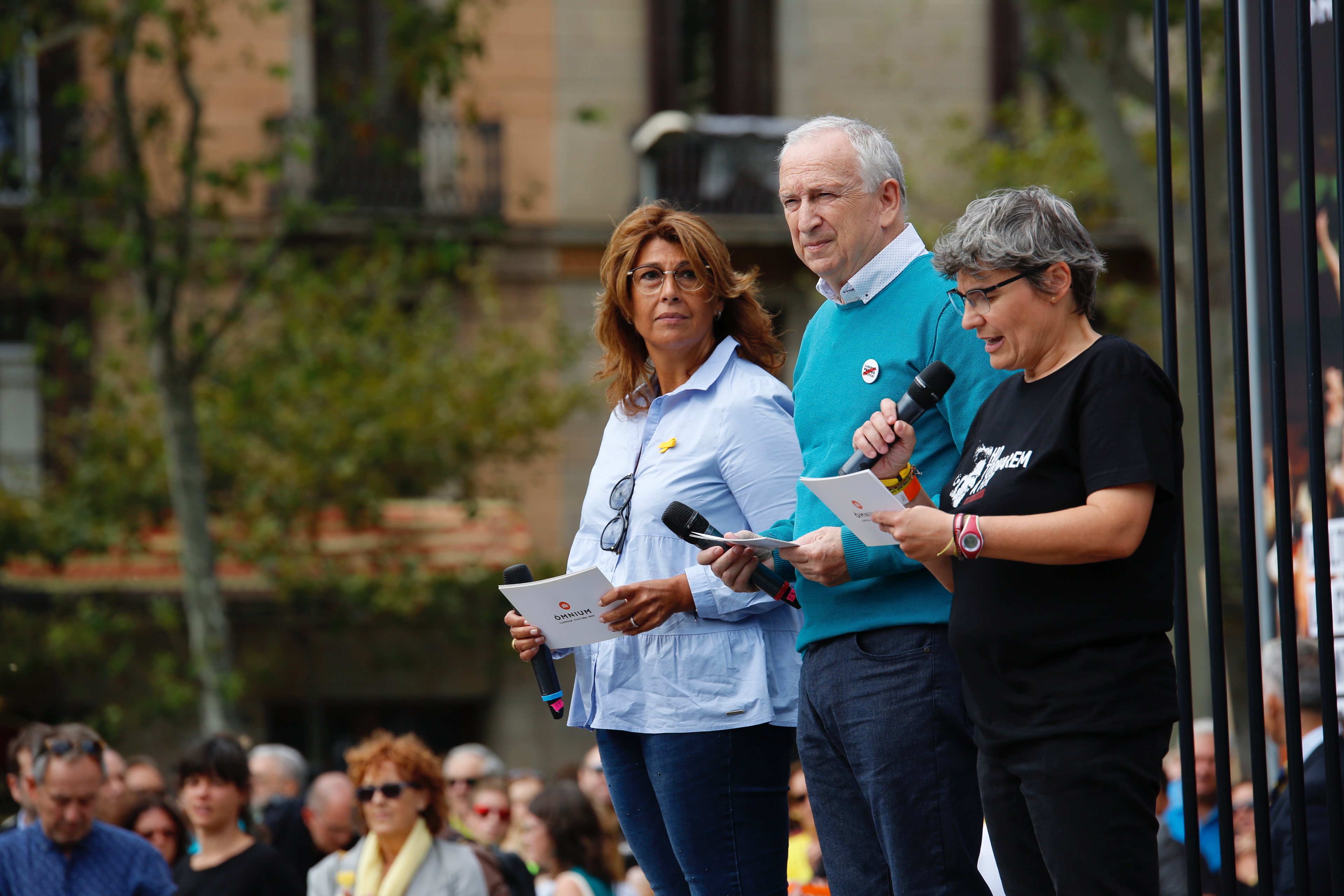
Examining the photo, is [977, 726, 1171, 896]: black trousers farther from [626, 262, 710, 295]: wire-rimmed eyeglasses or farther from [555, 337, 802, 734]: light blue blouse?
[626, 262, 710, 295]: wire-rimmed eyeglasses

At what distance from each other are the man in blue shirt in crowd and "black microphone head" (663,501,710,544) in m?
3.76

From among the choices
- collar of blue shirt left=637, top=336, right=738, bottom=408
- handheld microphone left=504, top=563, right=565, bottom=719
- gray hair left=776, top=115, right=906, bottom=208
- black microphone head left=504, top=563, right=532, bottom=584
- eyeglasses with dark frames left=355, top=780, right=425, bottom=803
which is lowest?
eyeglasses with dark frames left=355, top=780, right=425, bottom=803

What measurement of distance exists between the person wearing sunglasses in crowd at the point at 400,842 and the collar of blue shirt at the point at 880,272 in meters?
3.52

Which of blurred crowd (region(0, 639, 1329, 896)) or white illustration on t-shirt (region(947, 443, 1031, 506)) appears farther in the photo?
blurred crowd (region(0, 639, 1329, 896))

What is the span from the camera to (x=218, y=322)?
571 inches

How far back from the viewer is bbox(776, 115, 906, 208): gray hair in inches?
124

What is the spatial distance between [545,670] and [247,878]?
10.4 feet

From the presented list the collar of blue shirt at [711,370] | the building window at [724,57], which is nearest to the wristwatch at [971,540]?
the collar of blue shirt at [711,370]

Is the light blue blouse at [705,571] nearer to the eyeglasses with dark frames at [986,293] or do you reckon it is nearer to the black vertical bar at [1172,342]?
the eyeglasses with dark frames at [986,293]

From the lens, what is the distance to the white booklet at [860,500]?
2.53 meters

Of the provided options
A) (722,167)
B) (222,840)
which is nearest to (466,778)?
(222,840)

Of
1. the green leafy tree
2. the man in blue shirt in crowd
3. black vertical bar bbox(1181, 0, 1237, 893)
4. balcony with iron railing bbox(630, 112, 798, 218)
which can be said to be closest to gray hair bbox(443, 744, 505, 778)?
the green leafy tree

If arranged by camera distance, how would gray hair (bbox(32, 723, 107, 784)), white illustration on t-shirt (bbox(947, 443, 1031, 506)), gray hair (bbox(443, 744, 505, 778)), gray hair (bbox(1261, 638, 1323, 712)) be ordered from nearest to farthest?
white illustration on t-shirt (bbox(947, 443, 1031, 506)), gray hair (bbox(1261, 638, 1323, 712)), gray hair (bbox(32, 723, 107, 784)), gray hair (bbox(443, 744, 505, 778))

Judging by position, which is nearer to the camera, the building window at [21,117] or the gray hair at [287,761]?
the gray hair at [287,761]
